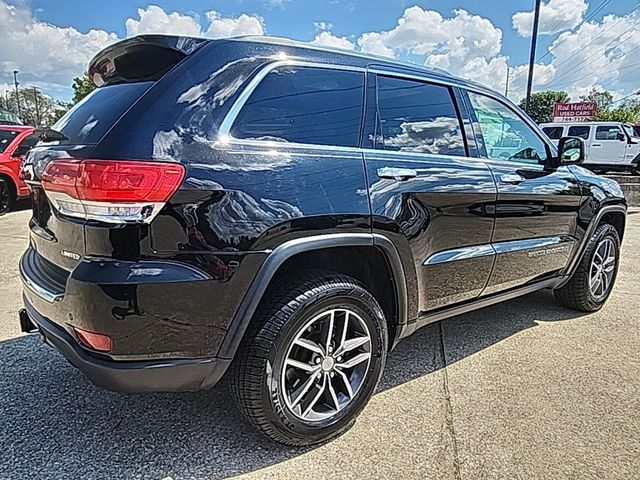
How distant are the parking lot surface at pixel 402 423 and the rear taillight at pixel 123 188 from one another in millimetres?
1101

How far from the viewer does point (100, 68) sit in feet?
8.15

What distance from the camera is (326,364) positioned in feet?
7.84

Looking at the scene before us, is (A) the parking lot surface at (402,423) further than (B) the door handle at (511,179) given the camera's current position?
No

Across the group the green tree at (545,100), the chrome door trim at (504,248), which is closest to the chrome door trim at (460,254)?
the chrome door trim at (504,248)

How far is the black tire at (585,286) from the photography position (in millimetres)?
4113

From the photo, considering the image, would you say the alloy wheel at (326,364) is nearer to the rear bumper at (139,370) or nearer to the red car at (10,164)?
the rear bumper at (139,370)

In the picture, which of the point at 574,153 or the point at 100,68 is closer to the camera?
the point at 100,68

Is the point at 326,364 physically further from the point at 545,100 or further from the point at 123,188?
the point at 545,100

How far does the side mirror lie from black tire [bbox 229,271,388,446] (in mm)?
2238

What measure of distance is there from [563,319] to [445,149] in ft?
6.78

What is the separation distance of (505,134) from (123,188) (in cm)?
268

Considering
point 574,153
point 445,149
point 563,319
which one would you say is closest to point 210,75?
point 445,149

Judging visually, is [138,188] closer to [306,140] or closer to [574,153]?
[306,140]

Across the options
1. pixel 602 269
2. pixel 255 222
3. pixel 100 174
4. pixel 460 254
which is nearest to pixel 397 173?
pixel 460 254
